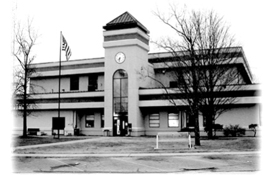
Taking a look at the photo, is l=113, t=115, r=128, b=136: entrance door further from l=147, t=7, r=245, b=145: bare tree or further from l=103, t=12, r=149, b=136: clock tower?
l=147, t=7, r=245, b=145: bare tree

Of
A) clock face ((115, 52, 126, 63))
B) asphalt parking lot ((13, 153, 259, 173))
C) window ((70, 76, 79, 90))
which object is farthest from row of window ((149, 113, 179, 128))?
asphalt parking lot ((13, 153, 259, 173))

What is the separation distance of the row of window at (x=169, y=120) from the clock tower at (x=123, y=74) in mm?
1537

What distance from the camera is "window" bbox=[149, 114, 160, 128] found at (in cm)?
4509

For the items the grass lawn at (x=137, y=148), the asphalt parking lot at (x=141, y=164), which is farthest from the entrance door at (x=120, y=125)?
the asphalt parking lot at (x=141, y=164)

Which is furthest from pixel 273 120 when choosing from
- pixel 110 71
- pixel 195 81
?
pixel 110 71

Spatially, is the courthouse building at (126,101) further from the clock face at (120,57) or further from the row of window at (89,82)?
the row of window at (89,82)

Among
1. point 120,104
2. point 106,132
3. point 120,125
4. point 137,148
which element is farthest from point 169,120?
point 137,148

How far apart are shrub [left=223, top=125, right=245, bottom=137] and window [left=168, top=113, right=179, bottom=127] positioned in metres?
7.19

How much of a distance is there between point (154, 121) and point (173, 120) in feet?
8.41

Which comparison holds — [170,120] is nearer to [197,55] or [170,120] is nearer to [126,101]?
[126,101]

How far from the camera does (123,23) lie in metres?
43.5

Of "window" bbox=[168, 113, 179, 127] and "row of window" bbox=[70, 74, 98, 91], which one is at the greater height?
"row of window" bbox=[70, 74, 98, 91]

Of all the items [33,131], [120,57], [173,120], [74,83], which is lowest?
[33,131]

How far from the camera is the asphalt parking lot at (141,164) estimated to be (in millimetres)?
13578
